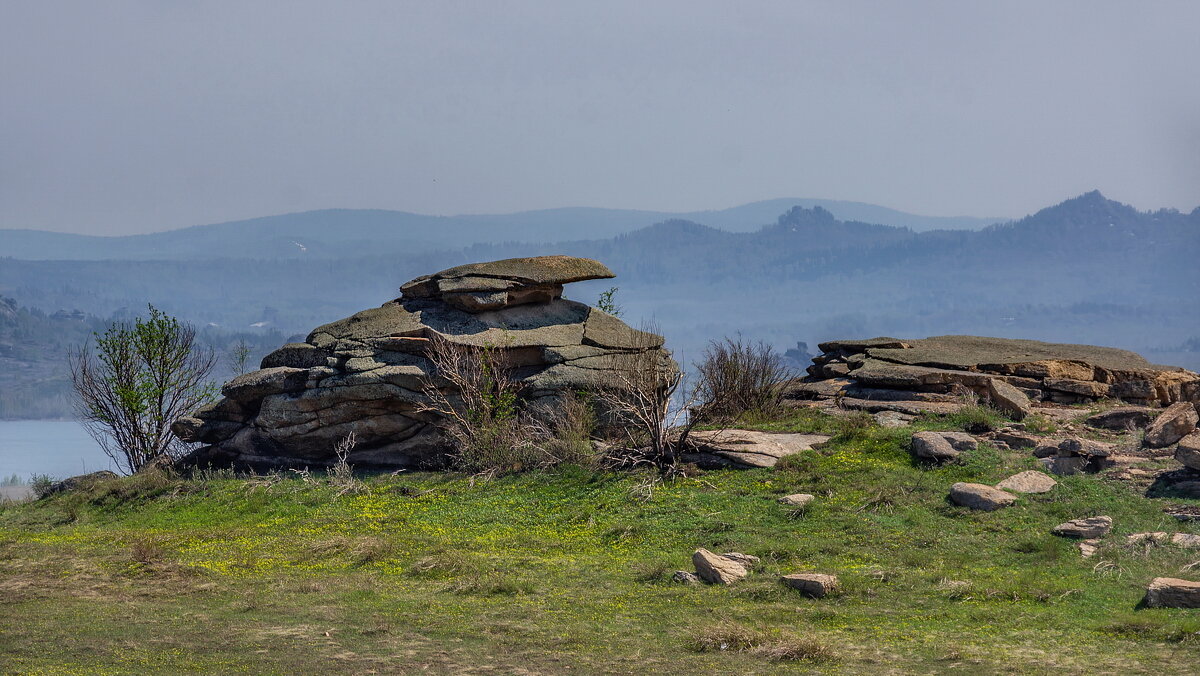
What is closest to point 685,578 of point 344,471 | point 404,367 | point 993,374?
point 344,471

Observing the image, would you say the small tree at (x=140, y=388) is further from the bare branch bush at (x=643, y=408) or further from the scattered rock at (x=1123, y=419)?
the scattered rock at (x=1123, y=419)

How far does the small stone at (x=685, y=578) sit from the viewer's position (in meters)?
13.3

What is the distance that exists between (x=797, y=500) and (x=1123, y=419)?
7.71m

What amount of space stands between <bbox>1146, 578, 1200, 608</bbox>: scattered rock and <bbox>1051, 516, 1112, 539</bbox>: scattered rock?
8.98ft

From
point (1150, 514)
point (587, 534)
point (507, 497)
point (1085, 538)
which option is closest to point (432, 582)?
point (587, 534)

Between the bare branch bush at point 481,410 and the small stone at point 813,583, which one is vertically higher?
the bare branch bush at point 481,410

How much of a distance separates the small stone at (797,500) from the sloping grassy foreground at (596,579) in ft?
0.58

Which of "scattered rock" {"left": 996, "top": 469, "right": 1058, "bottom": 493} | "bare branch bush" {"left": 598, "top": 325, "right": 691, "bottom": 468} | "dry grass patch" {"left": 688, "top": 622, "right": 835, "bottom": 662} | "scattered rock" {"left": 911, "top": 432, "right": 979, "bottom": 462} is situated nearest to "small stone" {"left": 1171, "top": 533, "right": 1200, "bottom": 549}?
"scattered rock" {"left": 996, "top": 469, "right": 1058, "bottom": 493}

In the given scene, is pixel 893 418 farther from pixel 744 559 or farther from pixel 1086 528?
pixel 744 559

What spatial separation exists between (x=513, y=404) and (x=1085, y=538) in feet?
40.7

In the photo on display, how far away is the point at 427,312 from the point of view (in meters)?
25.5

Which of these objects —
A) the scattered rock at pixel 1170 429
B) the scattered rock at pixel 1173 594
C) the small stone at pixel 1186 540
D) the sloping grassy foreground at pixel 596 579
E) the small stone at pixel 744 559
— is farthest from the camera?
the scattered rock at pixel 1170 429

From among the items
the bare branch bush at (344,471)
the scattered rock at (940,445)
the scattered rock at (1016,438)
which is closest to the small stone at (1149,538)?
the scattered rock at (940,445)

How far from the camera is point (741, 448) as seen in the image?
19.4 m
